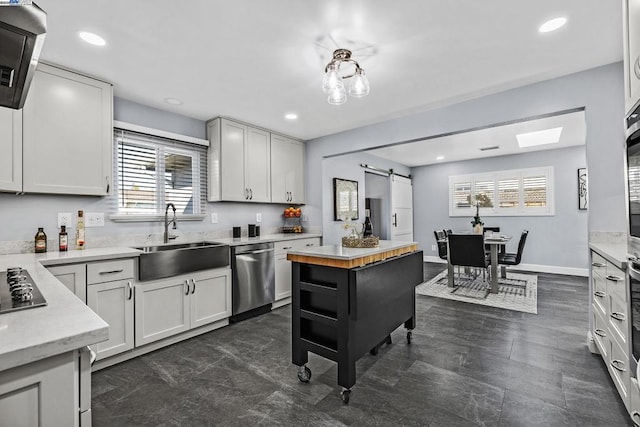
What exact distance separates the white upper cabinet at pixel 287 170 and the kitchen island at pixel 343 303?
7.63ft

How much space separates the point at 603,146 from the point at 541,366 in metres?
1.86

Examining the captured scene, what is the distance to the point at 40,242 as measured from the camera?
96.0 inches

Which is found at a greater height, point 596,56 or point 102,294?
point 596,56

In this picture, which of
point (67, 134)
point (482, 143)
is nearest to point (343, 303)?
point (67, 134)

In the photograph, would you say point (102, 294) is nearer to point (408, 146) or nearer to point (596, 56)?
point (596, 56)

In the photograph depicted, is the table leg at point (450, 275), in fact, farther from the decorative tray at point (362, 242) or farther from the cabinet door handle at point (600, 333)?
the decorative tray at point (362, 242)

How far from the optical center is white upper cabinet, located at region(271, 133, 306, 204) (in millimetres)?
4332

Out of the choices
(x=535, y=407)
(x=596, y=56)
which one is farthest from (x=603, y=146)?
(x=535, y=407)

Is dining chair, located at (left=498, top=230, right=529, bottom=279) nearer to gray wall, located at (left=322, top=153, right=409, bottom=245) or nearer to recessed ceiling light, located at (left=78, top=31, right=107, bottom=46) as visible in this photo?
gray wall, located at (left=322, top=153, right=409, bottom=245)

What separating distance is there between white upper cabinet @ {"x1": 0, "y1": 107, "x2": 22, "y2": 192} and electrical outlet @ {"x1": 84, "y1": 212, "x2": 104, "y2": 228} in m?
0.59

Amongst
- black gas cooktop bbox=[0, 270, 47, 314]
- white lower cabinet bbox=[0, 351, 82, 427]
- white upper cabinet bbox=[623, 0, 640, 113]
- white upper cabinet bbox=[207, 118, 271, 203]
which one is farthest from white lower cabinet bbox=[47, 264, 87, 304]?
white upper cabinet bbox=[623, 0, 640, 113]

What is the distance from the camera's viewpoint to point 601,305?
218 cm

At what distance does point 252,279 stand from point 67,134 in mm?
2158

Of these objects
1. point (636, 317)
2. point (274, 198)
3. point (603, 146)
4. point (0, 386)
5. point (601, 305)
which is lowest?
point (601, 305)
